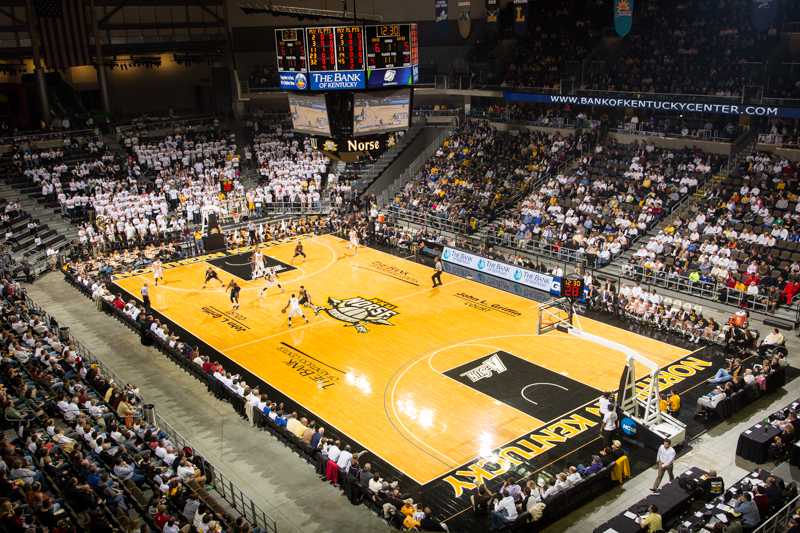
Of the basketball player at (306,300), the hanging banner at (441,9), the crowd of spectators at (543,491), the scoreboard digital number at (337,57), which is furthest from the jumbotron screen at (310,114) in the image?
the hanging banner at (441,9)

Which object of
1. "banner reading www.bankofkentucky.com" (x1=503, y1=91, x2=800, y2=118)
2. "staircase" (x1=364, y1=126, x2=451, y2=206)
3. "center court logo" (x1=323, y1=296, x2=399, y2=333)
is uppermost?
"banner reading www.bankofkentucky.com" (x1=503, y1=91, x2=800, y2=118)

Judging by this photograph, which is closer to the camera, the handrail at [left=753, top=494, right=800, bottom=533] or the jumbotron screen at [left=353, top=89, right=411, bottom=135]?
the handrail at [left=753, top=494, right=800, bottom=533]

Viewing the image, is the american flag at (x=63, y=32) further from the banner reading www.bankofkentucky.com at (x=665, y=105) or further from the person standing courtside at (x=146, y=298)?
the banner reading www.bankofkentucky.com at (x=665, y=105)

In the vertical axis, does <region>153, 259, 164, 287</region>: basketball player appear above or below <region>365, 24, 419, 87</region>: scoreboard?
below

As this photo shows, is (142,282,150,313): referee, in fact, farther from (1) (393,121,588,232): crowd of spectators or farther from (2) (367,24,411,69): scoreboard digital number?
(1) (393,121,588,232): crowd of spectators

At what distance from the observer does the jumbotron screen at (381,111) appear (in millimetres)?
24141

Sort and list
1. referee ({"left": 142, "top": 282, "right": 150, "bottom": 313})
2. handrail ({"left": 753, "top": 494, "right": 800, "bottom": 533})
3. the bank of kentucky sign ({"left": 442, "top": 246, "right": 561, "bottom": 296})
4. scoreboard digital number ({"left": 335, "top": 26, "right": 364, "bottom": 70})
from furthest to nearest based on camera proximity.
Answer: the bank of kentucky sign ({"left": 442, "top": 246, "right": 561, "bottom": 296}), referee ({"left": 142, "top": 282, "right": 150, "bottom": 313}), scoreboard digital number ({"left": 335, "top": 26, "right": 364, "bottom": 70}), handrail ({"left": 753, "top": 494, "right": 800, "bottom": 533})

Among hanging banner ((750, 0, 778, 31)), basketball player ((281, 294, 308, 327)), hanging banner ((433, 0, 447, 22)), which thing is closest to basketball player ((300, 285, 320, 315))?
basketball player ((281, 294, 308, 327))

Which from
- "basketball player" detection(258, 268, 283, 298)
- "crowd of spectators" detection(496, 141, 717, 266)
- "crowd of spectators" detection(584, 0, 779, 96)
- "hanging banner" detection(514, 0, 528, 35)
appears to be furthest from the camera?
"hanging banner" detection(514, 0, 528, 35)

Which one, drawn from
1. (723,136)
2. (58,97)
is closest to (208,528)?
(723,136)

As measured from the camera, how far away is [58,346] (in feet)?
73.6

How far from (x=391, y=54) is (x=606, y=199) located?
15446 mm

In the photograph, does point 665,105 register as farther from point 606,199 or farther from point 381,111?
point 381,111

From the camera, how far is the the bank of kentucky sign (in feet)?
98.4
